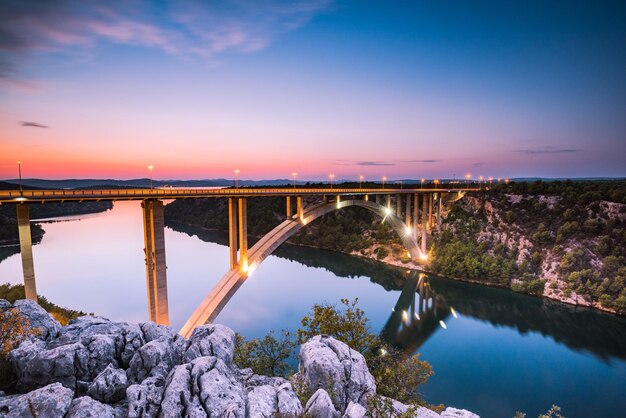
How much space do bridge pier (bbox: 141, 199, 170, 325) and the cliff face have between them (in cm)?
3444

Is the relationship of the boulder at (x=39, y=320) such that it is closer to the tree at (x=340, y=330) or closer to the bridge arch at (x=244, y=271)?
the bridge arch at (x=244, y=271)

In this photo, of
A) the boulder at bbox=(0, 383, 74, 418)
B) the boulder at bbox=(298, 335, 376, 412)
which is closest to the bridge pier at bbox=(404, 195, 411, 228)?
the boulder at bbox=(298, 335, 376, 412)

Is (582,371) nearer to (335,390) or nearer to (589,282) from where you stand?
(589,282)

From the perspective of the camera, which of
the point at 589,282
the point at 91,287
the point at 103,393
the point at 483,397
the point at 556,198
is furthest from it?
the point at 556,198

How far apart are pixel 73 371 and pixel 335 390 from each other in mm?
6618

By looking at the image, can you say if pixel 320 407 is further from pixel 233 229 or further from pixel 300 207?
pixel 300 207

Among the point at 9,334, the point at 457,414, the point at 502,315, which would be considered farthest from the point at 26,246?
the point at 502,315

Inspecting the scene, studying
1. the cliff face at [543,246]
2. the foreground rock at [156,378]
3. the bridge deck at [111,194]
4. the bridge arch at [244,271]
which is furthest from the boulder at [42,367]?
the cliff face at [543,246]

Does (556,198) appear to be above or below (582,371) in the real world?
above

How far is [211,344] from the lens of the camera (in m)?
9.63

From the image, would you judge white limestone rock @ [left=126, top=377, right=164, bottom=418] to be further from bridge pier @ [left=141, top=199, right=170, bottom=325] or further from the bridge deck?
the bridge deck

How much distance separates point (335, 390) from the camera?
29.3 ft

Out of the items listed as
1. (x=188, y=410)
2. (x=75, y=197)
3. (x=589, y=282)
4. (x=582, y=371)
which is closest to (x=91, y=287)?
(x=75, y=197)

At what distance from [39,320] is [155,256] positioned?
5.83 metres
